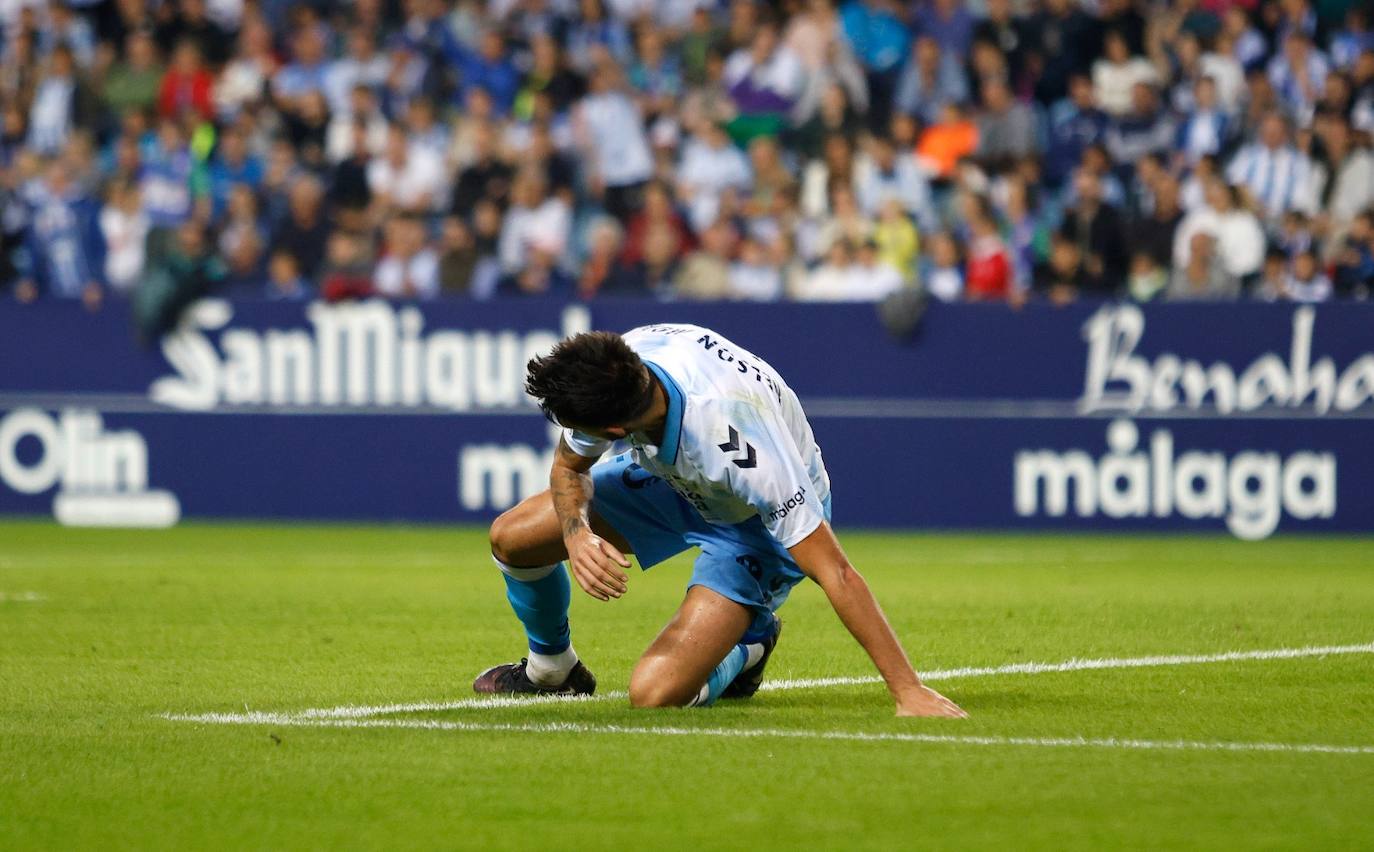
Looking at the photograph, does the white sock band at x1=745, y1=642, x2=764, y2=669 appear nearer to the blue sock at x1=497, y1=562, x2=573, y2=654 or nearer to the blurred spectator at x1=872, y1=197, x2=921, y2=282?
the blue sock at x1=497, y1=562, x2=573, y2=654

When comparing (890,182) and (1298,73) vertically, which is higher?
(1298,73)

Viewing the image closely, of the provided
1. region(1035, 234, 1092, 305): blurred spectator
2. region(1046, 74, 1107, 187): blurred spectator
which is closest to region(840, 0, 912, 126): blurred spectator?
region(1046, 74, 1107, 187): blurred spectator

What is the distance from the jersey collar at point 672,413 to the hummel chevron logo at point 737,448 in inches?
5.1

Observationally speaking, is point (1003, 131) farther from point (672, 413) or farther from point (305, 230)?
point (672, 413)

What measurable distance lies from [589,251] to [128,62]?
18.0 ft

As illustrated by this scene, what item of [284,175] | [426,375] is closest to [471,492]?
[426,375]

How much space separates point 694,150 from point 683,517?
11.3m

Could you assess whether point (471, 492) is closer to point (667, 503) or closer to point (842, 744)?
point (667, 503)

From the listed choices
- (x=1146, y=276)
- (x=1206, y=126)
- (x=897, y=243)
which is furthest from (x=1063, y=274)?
(x=1206, y=126)

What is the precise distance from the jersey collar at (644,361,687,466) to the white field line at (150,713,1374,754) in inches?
32.3

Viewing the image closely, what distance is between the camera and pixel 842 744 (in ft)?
20.0

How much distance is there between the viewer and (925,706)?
21.4 ft

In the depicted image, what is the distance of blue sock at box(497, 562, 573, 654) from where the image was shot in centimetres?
731

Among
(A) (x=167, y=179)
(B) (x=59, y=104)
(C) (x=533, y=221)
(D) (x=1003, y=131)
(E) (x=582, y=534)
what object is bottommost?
(E) (x=582, y=534)
